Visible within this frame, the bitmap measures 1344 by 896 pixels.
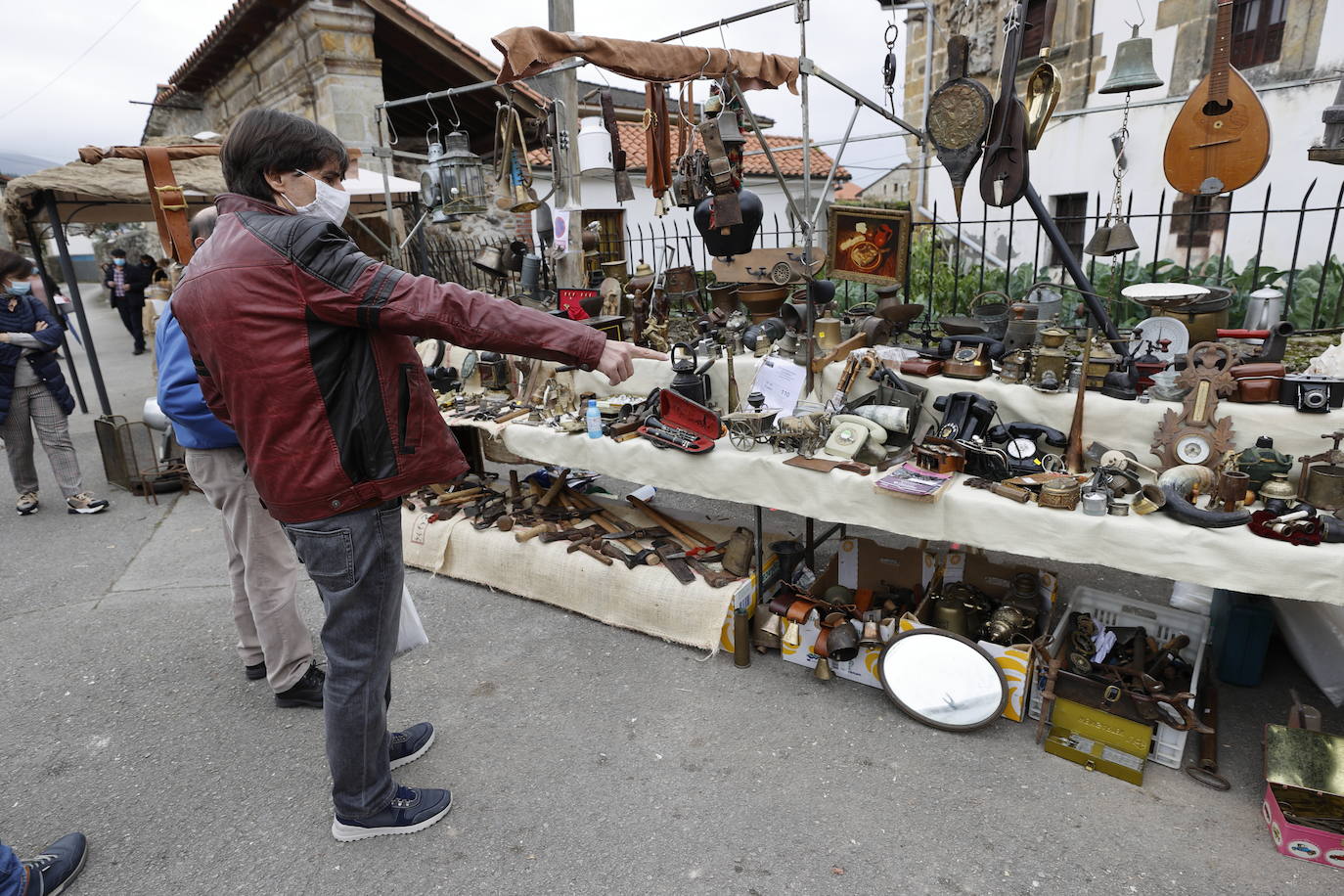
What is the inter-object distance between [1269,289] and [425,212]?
5409mm

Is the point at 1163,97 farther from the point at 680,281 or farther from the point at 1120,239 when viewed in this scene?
the point at 680,281

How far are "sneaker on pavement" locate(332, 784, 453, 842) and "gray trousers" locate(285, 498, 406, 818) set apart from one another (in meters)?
0.14

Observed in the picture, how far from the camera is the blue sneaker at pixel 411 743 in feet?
8.95

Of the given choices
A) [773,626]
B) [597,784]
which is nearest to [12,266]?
[597,784]

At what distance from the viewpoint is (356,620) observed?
6.64 feet

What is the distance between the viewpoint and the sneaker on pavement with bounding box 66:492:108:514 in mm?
5562

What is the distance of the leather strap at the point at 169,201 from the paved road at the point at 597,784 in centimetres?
234

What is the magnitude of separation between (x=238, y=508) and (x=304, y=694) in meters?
0.85

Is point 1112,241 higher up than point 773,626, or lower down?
higher up

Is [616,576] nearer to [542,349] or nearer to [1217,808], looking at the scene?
[542,349]

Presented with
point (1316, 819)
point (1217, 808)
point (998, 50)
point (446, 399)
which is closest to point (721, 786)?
point (1217, 808)

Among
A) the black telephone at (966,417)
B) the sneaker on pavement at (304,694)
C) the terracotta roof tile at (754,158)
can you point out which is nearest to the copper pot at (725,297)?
the black telephone at (966,417)

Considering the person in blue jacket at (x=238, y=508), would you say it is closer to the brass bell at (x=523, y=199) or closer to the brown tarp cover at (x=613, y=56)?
the brown tarp cover at (x=613, y=56)

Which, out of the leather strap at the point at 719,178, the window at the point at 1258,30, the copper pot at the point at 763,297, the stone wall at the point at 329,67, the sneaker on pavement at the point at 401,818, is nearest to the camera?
the sneaker on pavement at the point at 401,818
